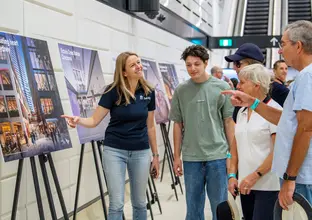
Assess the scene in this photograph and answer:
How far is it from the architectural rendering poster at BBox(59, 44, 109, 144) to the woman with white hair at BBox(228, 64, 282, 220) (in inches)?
60.8

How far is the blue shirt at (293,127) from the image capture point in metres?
2.07

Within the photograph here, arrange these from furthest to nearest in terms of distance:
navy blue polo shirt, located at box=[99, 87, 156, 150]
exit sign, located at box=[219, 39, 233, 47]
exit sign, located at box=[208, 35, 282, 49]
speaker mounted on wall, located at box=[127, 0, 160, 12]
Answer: exit sign, located at box=[219, 39, 233, 47] < exit sign, located at box=[208, 35, 282, 49] < speaker mounted on wall, located at box=[127, 0, 160, 12] < navy blue polo shirt, located at box=[99, 87, 156, 150]

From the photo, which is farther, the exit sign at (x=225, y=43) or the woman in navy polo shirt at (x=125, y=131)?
the exit sign at (x=225, y=43)

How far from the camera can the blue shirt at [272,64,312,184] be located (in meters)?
2.07

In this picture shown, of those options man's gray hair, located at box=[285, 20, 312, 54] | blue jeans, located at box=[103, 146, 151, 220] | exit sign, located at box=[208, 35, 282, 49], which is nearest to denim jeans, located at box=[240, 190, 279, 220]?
Result: man's gray hair, located at box=[285, 20, 312, 54]

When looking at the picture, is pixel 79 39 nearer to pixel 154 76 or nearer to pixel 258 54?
pixel 154 76

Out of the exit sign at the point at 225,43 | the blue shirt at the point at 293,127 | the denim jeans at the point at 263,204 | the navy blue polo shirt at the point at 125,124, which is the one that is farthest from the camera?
the exit sign at the point at 225,43

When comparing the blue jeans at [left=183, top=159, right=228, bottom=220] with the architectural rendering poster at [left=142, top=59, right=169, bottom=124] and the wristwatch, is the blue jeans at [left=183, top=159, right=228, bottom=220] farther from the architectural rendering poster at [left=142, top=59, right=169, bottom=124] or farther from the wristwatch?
the architectural rendering poster at [left=142, top=59, right=169, bottom=124]

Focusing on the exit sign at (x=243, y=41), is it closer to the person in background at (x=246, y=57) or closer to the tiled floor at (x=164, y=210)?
the tiled floor at (x=164, y=210)

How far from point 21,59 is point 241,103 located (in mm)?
1521

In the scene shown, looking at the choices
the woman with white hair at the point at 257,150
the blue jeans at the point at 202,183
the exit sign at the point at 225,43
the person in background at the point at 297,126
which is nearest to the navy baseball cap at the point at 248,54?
the woman with white hair at the point at 257,150

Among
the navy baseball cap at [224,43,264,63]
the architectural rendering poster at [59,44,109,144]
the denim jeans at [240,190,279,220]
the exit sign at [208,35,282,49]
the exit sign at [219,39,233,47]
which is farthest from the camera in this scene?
the exit sign at [219,39,233,47]

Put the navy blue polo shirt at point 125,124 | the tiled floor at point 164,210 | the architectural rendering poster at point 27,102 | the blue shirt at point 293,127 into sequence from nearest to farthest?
the blue shirt at point 293,127 → the architectural rendering poster at point 27,102 → the navy blue polo shirt at point 125,124 → the tiled floor at point 164,210

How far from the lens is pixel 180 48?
9734 mm
